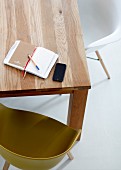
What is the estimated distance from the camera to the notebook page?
1627mm

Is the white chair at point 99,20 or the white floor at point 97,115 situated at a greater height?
the white chair at point 99,20

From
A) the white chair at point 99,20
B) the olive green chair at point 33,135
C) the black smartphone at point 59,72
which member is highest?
the white chair at point 99,20

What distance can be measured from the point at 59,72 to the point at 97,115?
0.80 m

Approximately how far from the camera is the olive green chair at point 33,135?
1.72 metres

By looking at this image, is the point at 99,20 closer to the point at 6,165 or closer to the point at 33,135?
the point at 33,135

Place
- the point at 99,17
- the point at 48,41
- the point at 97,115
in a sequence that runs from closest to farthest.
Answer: the point at 48,41
the point at 99,17
the point at 97,115

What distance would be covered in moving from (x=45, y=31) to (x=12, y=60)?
0.27m

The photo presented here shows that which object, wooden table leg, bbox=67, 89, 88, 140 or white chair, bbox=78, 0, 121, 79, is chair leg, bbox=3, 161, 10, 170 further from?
white chair, bbox=78, 0, 121, 79

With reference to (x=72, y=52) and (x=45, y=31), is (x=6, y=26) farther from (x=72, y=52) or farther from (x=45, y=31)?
(x=72, y=52)

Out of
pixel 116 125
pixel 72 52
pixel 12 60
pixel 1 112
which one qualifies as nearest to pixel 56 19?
pixel 72 52

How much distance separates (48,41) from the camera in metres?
1.75

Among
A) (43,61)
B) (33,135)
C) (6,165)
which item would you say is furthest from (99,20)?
(6,165)

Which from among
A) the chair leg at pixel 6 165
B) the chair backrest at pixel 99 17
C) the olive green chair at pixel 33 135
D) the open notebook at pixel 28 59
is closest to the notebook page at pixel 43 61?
the open notebook at pixel 28 59

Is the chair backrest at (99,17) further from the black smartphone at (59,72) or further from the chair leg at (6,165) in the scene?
the chair leg at (6,165)
